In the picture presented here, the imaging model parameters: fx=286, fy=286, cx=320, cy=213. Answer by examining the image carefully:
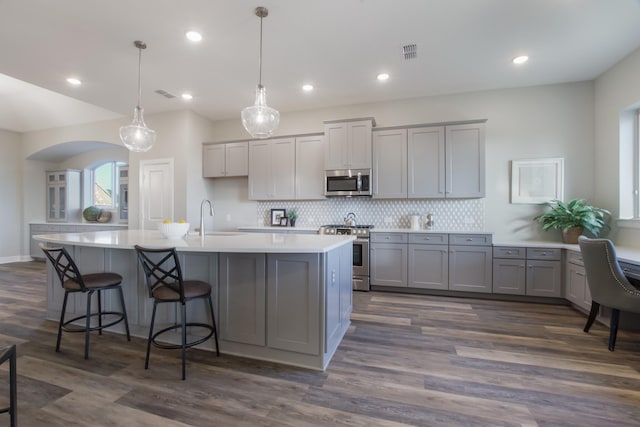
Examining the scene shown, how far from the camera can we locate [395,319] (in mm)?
3184

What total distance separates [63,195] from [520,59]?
942cm

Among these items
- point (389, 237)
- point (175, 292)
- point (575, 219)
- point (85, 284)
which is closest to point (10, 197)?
point (85, 284)

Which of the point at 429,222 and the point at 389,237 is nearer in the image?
the point at 389,237

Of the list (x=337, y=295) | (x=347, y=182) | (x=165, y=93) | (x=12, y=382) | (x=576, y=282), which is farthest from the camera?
(x=347, y=182)

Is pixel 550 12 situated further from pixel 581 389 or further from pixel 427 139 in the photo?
pixel 581 389

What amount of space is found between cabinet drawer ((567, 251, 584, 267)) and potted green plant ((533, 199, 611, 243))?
339 mm

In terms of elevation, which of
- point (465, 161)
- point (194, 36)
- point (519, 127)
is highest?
point (194, 36)

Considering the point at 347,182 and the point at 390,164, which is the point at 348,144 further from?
the point at 390,164

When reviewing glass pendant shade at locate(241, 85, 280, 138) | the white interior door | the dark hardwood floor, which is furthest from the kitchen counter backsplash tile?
glass pendant shade at locate(241, 85, 280, 138)

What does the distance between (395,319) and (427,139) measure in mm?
2620

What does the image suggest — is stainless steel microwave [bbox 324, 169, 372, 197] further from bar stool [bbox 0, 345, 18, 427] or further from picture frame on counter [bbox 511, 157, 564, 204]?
bar stool [bbox 0, 345, 18, 427]

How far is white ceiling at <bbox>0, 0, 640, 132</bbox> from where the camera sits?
257cm

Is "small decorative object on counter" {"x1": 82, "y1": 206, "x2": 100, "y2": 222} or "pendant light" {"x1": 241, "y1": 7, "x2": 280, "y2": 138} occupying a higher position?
"pendant light" {"x1": 241, "y1": 7, "x2": 280, "y2": 138}

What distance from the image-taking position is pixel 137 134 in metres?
3.32
